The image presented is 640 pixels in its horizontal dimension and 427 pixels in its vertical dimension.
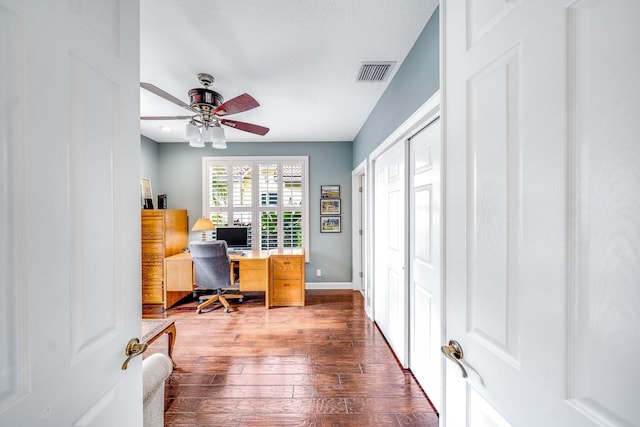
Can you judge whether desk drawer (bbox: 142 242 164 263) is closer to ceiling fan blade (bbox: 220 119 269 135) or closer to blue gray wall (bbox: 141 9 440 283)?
blue gray wall (bbox: 141 9 440 283)

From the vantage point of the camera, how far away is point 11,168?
520mm

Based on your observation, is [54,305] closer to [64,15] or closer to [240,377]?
[64,15]

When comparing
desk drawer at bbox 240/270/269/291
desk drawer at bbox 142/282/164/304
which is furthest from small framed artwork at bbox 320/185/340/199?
desk drawer at bbox 142/282/164/304

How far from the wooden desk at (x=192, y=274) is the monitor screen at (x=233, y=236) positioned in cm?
51

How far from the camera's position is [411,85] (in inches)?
75.1

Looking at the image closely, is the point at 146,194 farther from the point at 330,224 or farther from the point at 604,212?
the point at 604,212

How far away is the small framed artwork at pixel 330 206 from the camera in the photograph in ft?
14.6

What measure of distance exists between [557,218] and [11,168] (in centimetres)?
110

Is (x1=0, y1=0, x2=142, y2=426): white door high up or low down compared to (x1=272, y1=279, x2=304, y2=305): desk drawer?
up

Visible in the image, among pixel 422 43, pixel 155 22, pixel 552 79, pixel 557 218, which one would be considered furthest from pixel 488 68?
pixel 155 22

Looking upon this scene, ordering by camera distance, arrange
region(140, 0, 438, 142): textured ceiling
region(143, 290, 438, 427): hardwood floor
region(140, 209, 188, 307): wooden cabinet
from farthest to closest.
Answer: region(140, 209, 188, 307): wooden cabinet < region(143, 290, 438, 427): hardwood floor < region(140, 0, 438, 142): textured ceiling

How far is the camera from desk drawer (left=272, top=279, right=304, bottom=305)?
374 centimetres

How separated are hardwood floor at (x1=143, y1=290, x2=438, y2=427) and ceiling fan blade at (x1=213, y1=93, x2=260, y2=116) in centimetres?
219

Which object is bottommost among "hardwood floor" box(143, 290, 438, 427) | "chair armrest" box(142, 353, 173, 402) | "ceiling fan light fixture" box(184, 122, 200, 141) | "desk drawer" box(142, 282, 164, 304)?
"hardwood floor" box(143, 290, 438, 427)
